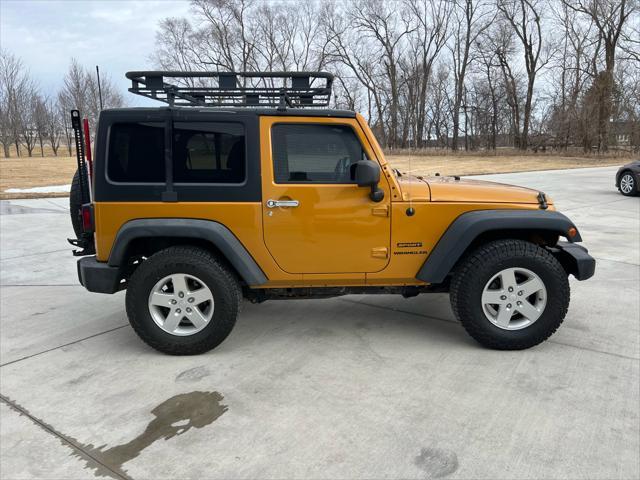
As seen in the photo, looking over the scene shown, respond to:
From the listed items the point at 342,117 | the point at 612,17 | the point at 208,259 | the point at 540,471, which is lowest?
the point at 540,471

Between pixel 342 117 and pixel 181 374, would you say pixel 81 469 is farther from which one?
pixel 342 117

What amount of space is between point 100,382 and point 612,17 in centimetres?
4606

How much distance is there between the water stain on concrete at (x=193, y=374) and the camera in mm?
3289

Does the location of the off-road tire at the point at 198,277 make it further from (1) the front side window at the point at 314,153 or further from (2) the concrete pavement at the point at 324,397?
(1) the front side window at the point at 314,153

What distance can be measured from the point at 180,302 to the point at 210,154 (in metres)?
1.11

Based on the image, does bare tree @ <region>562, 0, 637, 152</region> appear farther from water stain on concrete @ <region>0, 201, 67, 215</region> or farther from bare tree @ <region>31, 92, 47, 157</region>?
bare tree @ <region>31, 92, 47, 157</region>

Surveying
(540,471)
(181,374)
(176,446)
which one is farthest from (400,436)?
(181,374)

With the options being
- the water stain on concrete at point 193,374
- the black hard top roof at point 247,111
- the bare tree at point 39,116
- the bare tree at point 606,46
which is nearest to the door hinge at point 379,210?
the black hard top roof at point 247,111

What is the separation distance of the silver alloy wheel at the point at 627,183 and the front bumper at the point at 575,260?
36.3 ft

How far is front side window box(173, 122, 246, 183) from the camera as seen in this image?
136 inches

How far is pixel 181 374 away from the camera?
11.0ft

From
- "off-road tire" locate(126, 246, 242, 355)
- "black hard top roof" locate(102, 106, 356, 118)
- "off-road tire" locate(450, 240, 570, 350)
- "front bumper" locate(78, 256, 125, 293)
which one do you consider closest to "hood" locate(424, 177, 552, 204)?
"off-road tire" locate(450, 240, 570, 350)

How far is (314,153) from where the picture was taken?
139 inches

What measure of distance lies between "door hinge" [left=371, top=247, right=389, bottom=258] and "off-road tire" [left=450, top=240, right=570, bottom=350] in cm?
57
